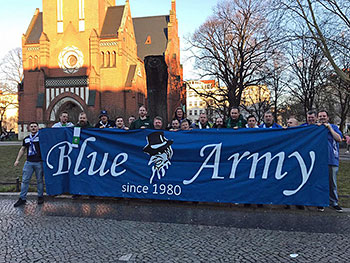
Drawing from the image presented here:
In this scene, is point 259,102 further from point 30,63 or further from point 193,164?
point 193,164

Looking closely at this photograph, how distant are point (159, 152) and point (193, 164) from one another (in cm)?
84

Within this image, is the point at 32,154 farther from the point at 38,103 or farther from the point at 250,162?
the point at 38,103

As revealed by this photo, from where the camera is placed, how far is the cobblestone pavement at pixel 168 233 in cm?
422

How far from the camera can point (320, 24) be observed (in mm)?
13234

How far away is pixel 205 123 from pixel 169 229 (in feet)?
11.1

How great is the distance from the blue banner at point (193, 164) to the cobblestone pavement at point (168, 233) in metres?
0.37

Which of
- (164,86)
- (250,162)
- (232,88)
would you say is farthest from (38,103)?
(250,162)

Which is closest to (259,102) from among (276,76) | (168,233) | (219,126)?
(276,76)

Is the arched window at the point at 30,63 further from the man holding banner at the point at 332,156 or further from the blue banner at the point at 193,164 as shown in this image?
the man holding banner at the point at 332,156

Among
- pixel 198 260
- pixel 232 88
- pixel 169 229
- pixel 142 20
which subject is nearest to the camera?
pixel 198 260

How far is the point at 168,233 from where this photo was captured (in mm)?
5121

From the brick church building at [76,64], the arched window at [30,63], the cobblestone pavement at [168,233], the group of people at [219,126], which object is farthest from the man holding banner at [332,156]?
the arched window at [30,63]

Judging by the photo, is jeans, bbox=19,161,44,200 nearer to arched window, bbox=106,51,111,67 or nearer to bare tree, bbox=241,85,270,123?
bare tree, bbox=241,85,270,123

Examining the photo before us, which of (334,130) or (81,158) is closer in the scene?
(334,130)
